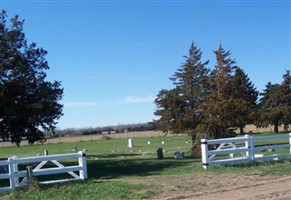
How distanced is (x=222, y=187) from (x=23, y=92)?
13131 mm

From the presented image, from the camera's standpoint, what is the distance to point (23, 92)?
73.2 ft

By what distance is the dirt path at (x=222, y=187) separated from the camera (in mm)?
10953

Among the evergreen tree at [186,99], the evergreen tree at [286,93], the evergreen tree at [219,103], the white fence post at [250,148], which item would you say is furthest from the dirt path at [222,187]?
the evergreen tree at [286,93]

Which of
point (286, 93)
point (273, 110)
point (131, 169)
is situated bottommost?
point (131, 169)

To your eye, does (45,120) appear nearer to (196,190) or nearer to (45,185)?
(45,185)

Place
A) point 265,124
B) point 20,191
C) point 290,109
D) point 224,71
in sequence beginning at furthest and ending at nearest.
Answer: point 265,124 → point 290,109 → point 224,71 → point 20,191

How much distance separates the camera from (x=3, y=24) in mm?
23500

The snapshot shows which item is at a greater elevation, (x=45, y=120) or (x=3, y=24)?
(x=3, y=24)

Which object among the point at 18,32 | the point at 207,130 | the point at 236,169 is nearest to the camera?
the point at 236,169

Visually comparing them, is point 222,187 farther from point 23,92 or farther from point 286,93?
point 286,93

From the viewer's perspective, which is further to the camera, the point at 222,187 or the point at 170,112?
the point at 170,112

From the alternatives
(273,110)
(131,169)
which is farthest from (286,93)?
(131,169)

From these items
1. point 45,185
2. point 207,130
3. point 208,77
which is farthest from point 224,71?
point 45,185

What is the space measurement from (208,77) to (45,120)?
23.9m
